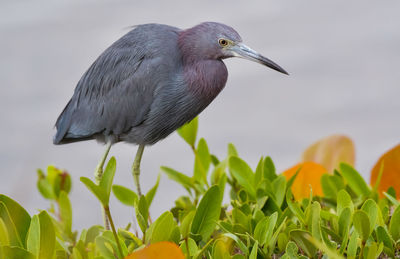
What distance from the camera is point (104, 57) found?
151 inches

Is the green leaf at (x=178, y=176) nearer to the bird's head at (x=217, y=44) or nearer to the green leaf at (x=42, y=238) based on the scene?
the bird's head at (x=217, y=44)

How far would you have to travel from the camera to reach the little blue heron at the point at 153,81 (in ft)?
11.4

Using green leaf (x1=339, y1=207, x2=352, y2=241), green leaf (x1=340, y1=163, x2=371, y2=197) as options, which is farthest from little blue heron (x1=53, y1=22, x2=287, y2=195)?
green leaf (x1=339, y1=207, x2=352, y2=241)

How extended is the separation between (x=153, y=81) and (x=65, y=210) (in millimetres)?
1209

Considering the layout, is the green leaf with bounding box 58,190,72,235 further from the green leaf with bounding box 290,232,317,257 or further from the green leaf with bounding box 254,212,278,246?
the green leaf with bounding box 290,232,317,257

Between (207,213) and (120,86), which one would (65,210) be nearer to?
(207,213)

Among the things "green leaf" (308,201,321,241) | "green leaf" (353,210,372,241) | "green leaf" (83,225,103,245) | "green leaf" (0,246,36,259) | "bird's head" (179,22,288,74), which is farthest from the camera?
"bird's head" (179,22,288,74)

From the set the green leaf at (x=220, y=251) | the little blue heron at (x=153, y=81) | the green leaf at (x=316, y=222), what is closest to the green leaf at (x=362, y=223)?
the green leaf at (x=316, y=222)

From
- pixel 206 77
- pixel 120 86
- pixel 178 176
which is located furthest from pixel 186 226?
pixel 120 86

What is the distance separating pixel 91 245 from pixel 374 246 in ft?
3.07

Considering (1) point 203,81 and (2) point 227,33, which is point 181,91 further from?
(2) point 227,33

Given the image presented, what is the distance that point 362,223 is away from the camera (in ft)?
6.65

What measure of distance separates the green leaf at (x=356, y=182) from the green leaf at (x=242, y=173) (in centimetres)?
39

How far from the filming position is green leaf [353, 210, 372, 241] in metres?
1.99
